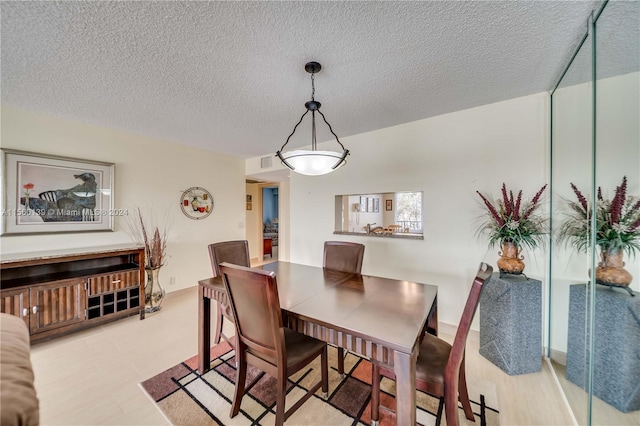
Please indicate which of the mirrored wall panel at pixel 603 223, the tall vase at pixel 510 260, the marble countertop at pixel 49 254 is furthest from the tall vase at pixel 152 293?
the mirrored wall panel at pixel 603 223

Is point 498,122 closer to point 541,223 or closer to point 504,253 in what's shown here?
point 541,223

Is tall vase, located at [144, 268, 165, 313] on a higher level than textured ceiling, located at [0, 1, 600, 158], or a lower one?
lower

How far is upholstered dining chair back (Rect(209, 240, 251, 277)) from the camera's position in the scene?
2.34 meters

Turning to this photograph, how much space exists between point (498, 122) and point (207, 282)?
3047mm

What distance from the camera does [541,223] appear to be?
7.22ft

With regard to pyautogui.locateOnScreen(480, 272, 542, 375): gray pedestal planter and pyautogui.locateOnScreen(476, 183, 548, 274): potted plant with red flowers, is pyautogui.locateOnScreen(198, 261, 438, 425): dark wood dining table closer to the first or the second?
pyautogui.locateOnScreen(480, 272, 542, 375): gray pedestal planter

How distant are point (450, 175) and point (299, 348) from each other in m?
2.29

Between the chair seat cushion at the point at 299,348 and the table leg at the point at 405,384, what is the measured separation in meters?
0.58

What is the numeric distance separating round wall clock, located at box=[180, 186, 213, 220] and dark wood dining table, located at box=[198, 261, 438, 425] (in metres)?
2.39

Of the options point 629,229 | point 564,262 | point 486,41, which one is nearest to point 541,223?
point 564,262

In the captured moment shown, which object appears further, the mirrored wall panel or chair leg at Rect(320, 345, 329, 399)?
chair leg at Rect(320, 345, 329, 399)

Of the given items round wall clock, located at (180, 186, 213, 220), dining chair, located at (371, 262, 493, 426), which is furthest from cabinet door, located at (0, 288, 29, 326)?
dining chair, located at (371, 262, 493, 426)

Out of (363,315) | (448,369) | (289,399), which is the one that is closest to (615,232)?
(448,369)

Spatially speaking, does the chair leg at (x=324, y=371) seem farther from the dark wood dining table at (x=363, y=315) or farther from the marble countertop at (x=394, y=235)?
the marble countertop at (x=394, y=235)
